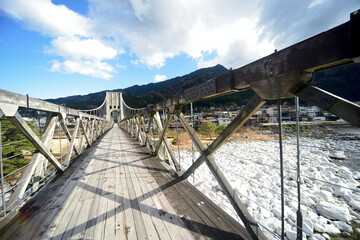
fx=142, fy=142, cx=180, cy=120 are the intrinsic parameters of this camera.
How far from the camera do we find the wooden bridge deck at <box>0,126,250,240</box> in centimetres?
145

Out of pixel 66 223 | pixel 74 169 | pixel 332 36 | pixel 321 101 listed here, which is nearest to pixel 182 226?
pixel 66 223

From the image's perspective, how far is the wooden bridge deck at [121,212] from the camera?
1453 millimetres

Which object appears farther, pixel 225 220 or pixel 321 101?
pixel 225 220

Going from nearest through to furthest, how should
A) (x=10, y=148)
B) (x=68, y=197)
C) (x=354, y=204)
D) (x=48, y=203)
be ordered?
(x=48, y=203)
(x=68, y=197)
(x=354, y=204)
(x=10, y=148)

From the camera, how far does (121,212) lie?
176 centimetres

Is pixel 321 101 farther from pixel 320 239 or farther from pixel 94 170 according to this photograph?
pixel 320 239

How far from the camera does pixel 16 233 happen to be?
4.78 feet

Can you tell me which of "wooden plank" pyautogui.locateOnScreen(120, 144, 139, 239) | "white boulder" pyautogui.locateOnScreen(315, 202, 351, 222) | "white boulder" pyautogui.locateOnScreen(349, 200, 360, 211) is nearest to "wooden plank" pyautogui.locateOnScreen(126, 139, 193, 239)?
"wooden plank" pyautogui.locateOnScreen(120, 144, 139, 239)

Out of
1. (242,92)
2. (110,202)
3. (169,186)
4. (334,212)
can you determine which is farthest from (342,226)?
(110,202)

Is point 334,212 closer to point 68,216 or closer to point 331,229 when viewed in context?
point 331,229

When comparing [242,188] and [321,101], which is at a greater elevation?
[321,101]

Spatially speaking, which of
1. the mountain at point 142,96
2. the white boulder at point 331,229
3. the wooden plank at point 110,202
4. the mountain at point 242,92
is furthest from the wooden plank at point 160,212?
the mountain at point 142,96

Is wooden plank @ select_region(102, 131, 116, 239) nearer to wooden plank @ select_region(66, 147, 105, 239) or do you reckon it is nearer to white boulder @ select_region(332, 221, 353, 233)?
wooden plank @ select_region(66, 147, 105, 239)

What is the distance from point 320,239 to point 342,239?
83 cm
